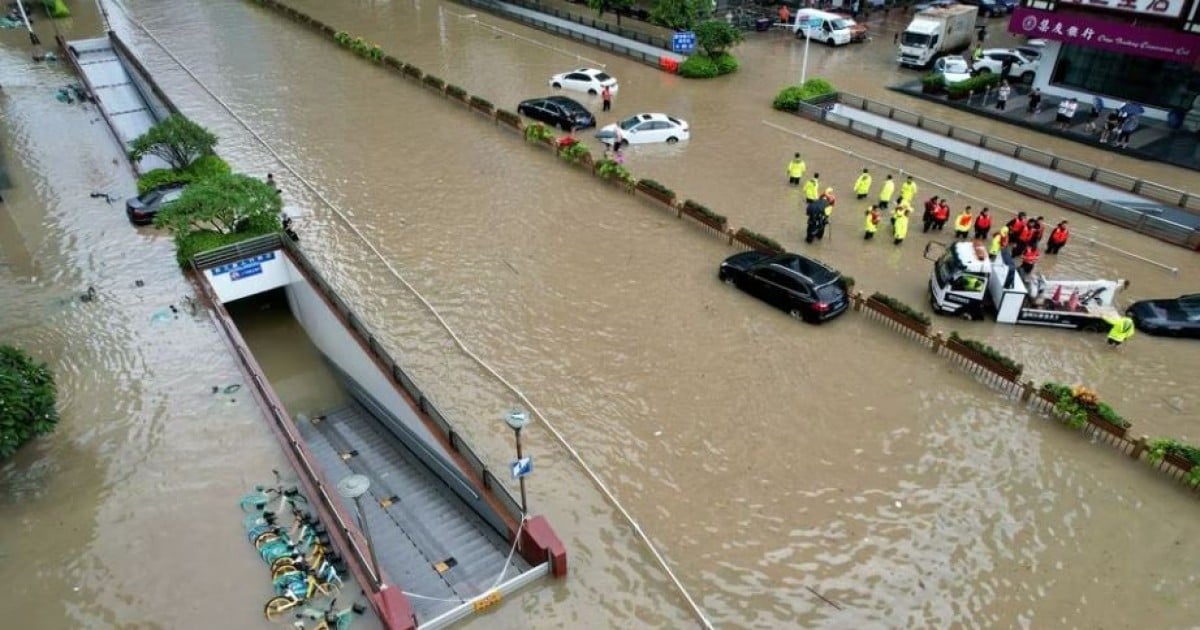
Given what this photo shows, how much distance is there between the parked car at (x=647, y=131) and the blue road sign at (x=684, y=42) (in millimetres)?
11279

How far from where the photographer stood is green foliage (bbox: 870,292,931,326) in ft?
57.8

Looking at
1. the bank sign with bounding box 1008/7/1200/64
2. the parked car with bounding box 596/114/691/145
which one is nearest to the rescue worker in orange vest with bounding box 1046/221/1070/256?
the bank sign with bounding box 1008/7/1200/64

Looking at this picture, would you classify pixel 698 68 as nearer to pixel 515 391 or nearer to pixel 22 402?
pixel 515 391

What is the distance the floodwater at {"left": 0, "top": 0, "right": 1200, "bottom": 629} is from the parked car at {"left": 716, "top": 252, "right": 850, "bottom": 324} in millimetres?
516

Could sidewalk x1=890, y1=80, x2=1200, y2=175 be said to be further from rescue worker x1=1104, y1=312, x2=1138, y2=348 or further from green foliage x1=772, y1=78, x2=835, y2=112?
rescue worker x1=1104, y1=312, x2=1138, y2=348

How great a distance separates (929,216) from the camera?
73.5ft

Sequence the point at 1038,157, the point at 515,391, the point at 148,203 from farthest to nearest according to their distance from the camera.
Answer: the point at 1038,157 → the point at 148,203 → the point at 515,391

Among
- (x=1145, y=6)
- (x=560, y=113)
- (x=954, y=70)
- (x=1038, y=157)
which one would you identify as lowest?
(x=1038, y=157)

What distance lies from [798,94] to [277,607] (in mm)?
28487

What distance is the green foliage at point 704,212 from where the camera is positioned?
22266mm

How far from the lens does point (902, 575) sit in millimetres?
12531

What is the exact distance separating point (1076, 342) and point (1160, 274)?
5.51 m

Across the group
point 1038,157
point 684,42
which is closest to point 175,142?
point 684,42

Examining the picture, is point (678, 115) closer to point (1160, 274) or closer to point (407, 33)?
point (1160, 274)
